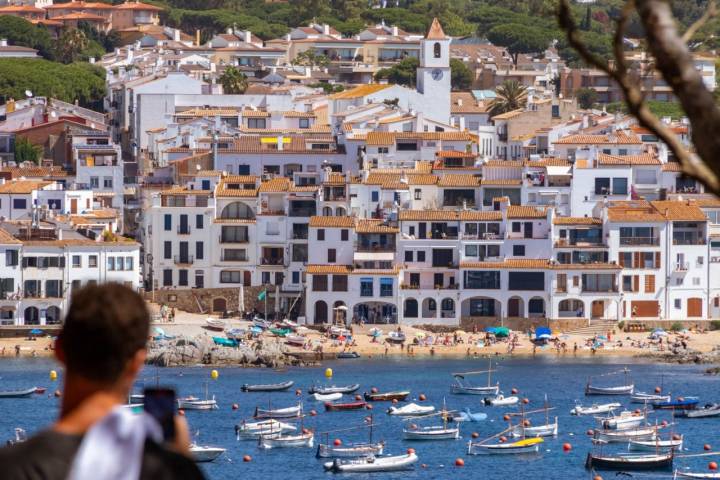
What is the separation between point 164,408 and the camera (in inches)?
181

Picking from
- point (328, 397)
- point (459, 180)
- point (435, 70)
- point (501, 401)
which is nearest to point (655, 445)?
point (501, 401)

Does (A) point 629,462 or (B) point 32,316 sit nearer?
(A) point 629,462

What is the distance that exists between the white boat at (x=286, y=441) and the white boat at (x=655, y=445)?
8.70 m

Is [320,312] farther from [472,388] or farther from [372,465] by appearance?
[372,465]

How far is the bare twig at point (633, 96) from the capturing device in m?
5.05

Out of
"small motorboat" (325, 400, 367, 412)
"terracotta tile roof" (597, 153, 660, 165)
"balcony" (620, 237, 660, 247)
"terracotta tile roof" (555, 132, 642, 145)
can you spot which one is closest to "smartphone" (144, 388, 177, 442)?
"small motorboat" (325, 400, 367, 412)

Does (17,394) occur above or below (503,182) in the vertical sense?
below

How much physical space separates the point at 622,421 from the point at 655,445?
354 cm

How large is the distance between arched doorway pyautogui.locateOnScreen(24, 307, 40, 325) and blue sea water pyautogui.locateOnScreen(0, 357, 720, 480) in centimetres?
335

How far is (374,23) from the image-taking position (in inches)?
6713

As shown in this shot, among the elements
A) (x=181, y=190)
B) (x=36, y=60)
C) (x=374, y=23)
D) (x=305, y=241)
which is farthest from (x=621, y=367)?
(x=374, y=23)

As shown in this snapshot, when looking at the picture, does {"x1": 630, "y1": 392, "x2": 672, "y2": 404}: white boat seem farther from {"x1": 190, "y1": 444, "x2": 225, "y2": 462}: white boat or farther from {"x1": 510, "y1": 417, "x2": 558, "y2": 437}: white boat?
{"x1": 190, "y1": 444, "x2": 225, "y2": 462}: white boat

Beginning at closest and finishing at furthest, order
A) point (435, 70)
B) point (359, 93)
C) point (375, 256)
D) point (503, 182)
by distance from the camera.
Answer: point (375, 256)
point (503, 182)
point (359, 93)
point (435, 70)

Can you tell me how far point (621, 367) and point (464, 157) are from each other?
15.9 meters
